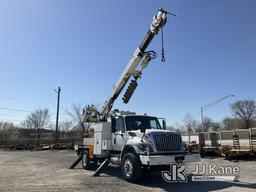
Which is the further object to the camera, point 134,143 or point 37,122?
point 37,122

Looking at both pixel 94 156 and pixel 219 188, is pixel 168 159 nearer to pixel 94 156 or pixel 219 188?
pixel 219 188

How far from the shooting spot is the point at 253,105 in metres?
Answer: 106

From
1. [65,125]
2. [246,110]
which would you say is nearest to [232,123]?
[246,110]

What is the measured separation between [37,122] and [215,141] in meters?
67.0

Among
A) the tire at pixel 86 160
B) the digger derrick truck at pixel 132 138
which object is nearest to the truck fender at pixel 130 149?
the digger derrick truck at pixel 132 138

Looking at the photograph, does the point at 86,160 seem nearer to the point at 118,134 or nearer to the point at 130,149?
the point at 118,134

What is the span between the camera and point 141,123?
1286 centimetres

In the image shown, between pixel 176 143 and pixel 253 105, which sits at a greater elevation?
pixel 253 105

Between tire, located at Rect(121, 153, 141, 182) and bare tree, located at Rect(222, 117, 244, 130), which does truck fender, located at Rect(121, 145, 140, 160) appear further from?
bare tree, located at Rect(222, 117, 244, 130)

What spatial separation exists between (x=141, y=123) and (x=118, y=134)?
3.79ft

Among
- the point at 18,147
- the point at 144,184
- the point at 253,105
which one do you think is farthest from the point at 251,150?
the point at 253,105

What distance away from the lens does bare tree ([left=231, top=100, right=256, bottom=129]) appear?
105500mm

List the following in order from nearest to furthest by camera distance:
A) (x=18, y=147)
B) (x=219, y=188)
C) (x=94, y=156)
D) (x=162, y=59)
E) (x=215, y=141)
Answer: (x=219, y=188), (x=162, y=59), (x=94, y=156), (x=215, y=141), (x=18, y=147)

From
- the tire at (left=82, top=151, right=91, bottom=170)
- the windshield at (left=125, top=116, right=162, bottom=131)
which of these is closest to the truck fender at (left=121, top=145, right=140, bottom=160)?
the windshield at (left=125, top=116, right=162, bottom=131)
